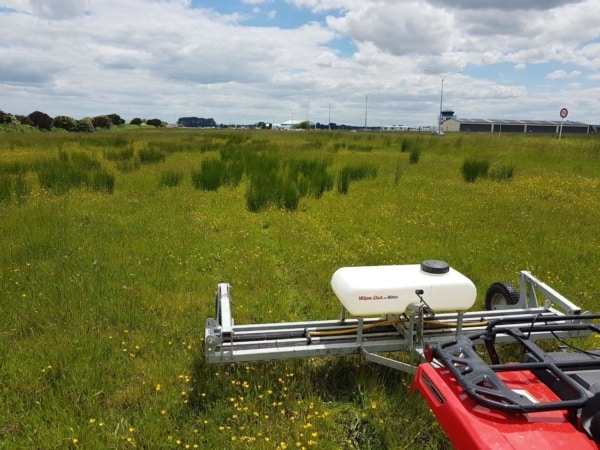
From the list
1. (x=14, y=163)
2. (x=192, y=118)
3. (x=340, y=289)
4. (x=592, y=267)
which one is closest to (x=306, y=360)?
(x=340, y=289)

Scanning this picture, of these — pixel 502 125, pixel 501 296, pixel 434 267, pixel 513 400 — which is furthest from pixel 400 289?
pixel 502 125

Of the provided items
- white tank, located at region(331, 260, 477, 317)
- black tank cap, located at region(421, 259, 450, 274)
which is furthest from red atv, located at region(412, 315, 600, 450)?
black tank cap, located at region(421, 259, 450, 274)

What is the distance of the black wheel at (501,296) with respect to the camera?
4727 mm

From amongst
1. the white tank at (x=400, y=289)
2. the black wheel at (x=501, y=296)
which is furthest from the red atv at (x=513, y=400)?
the black wheel at (x=501, y=296)

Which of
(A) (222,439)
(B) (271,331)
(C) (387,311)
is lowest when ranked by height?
(A) (222,439)

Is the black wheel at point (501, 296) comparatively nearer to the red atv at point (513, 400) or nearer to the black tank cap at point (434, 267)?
the black tank cap at point (434, 267)

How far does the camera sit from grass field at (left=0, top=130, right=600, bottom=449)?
10.8 feet

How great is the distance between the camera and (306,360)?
4.08m

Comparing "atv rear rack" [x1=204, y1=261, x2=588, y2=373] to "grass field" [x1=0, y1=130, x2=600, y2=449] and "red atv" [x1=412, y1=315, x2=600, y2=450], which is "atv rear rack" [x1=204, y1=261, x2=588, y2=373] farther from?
"red atv" [x1=412, y1=315, x2=600, y2=450]

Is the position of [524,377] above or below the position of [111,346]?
above

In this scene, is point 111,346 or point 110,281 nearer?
point 111,346

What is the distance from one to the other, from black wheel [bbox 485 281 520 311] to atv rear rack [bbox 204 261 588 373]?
0.57 metres

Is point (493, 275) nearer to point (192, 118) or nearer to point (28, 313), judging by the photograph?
point (28, 313)

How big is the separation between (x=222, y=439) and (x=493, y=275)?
4.76 metres
